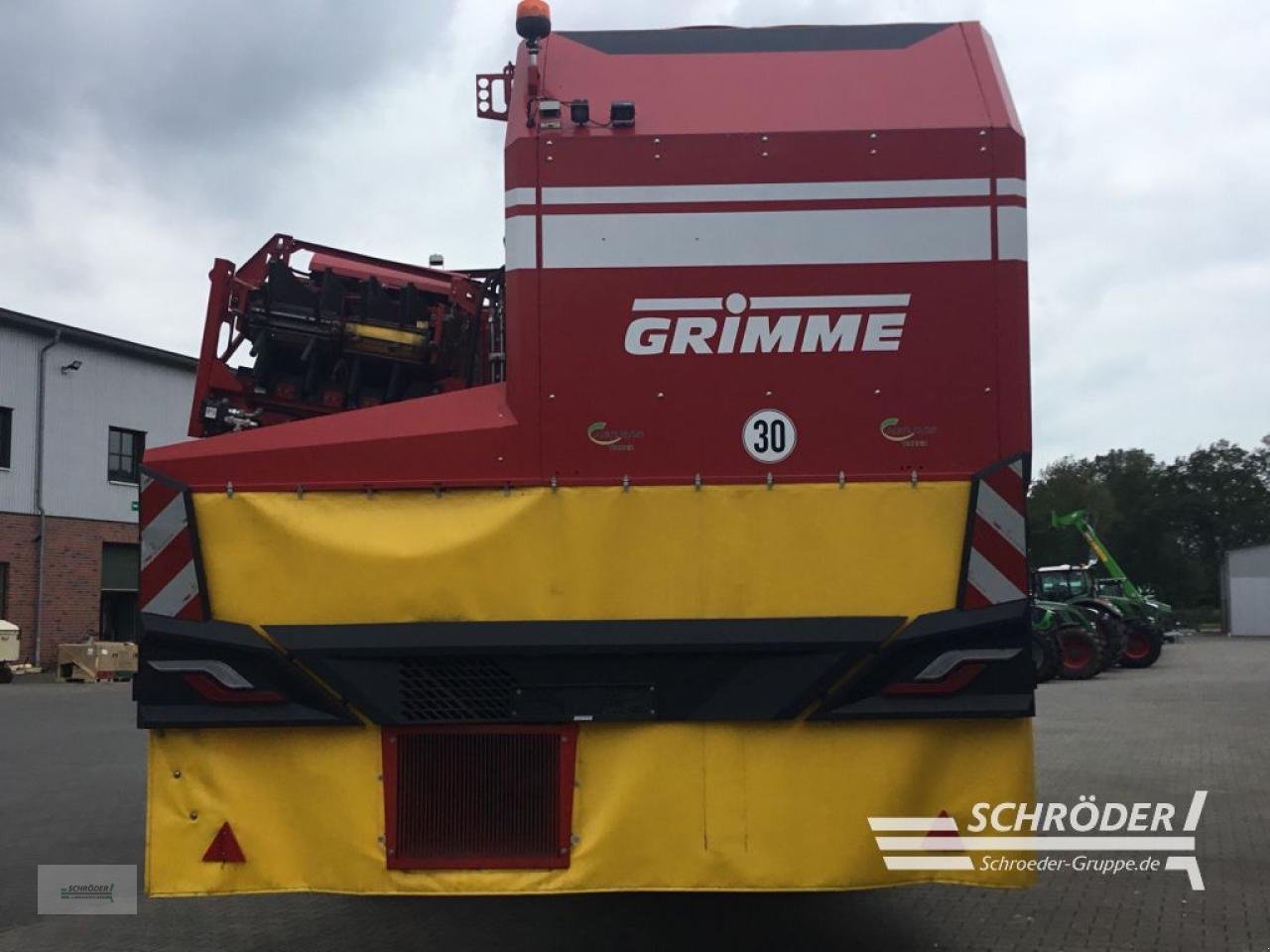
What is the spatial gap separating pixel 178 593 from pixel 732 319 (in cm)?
207

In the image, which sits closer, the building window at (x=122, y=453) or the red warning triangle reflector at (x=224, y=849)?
the red warning triangle reflector at (x=224, y=849)

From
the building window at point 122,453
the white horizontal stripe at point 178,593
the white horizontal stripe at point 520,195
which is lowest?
the white horizontal stripe at point 178,593

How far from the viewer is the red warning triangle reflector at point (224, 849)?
14.6ft

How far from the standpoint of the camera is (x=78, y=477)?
112ft

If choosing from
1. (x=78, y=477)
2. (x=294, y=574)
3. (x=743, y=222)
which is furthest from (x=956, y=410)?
(x=78, y=477)

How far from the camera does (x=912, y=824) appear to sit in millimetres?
4395

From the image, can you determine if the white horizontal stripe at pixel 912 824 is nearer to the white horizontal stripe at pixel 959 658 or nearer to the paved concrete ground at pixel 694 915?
the white horizontal stripe at pixel 959 658

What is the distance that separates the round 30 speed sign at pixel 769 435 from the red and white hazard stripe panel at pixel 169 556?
1.89m

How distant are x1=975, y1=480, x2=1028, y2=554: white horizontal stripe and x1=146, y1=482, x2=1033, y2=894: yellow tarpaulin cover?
0.24ft

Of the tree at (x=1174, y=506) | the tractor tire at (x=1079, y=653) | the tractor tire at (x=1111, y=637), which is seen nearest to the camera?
the tractor tire at (x=1079, y=653)

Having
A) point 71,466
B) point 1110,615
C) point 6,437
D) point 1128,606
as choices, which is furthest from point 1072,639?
point 6,437

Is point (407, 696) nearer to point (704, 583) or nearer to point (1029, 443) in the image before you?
point (704, 583)

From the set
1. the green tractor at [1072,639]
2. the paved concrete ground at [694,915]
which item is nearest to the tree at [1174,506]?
the green tractor at [1072,639]

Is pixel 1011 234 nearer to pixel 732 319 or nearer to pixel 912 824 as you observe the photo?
pixel 732 319
